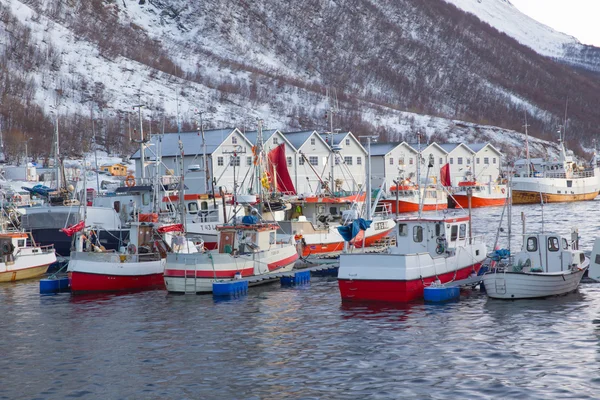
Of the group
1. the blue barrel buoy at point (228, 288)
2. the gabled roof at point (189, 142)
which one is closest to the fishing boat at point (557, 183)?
the gabled roof at point (189, 142)

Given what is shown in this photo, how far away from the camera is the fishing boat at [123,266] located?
41.9 m

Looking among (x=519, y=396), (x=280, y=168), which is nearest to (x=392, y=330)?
(x=519, y=396)

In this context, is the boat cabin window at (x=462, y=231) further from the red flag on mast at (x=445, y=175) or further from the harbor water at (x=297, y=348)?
the red flag on mast at (x=445, y=175)

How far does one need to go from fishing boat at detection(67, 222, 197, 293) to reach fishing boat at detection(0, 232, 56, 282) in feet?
18.1

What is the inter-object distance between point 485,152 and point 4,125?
10004 centimetres

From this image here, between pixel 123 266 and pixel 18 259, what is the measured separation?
9.36 meters

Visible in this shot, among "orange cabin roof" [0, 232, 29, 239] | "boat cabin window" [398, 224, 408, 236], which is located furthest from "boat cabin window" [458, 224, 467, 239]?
"orange cabin roof" [0, 232, 29, 239]

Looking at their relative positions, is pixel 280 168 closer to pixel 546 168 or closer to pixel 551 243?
pixel 551 243

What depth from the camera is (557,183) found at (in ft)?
370

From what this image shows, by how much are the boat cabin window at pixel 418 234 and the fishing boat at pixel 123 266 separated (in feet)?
38.8

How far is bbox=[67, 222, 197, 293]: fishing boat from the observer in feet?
137

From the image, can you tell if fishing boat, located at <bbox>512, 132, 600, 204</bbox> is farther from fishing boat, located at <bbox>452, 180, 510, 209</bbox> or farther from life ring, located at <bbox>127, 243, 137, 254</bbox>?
life ring, located at <bbox>127, 243, 137, 254</bbox>

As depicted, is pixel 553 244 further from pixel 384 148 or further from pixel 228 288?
pixel 384 148

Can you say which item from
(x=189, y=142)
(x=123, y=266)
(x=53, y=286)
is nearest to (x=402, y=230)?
(x=123, y=266)
